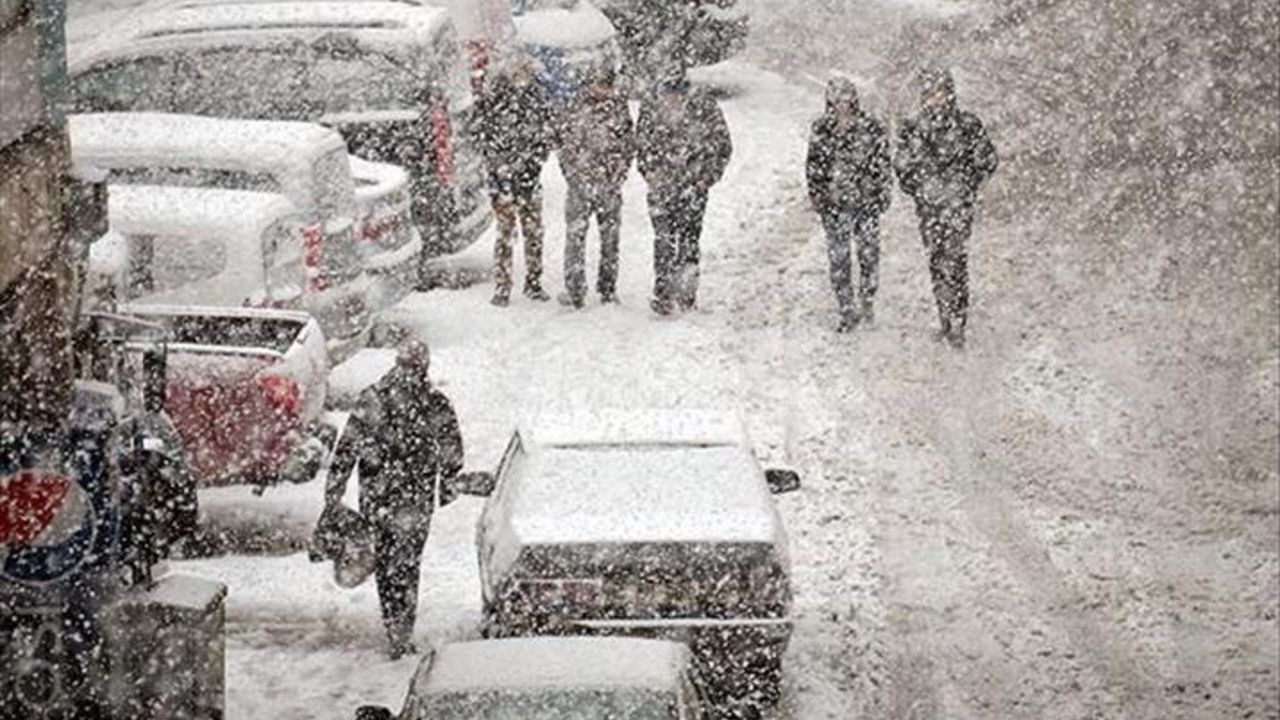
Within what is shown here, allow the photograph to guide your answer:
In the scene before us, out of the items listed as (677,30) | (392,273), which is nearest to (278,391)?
(392,273)

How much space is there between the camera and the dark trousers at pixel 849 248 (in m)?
14.7

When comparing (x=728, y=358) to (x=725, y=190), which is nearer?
(x=728, y=358)

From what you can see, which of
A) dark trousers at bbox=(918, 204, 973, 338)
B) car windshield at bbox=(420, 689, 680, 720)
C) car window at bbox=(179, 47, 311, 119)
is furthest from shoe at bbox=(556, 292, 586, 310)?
car windshield at bbox=(420, 689, 680, 720)

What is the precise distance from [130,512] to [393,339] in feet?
23.0

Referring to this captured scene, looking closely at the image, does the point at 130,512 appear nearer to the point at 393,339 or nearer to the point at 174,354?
the point at 174,354

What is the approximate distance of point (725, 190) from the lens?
19.0 metres

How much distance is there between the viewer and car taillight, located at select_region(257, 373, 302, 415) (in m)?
11.1

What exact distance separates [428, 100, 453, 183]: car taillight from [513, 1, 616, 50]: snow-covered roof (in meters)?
5.19

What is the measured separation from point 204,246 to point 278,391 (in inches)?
71.9

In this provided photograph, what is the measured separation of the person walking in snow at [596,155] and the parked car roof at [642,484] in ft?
14.3

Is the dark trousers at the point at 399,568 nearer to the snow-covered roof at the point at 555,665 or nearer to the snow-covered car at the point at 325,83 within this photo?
the snow-covered roof at the point at 555,665

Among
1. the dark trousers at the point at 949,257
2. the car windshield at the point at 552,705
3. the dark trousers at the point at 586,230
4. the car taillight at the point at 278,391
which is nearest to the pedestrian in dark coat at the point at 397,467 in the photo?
the car taillight at the point at 278,391

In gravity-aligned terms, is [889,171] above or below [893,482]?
above

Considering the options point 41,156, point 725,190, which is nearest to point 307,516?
point 41,156
